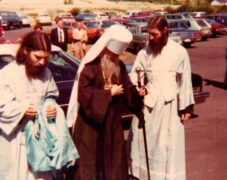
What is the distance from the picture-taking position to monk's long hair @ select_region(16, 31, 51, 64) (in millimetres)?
3979

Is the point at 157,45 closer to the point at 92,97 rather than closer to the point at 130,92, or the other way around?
the point at 130,92

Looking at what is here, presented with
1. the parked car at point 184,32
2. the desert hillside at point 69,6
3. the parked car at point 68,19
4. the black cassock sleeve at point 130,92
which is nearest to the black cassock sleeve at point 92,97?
the black cassock sleeve at point 130,92

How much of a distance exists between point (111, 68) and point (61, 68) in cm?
309

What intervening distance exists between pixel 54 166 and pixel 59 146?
161 mm

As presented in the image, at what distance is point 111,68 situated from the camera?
471 centimetres

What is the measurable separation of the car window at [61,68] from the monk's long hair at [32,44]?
131 inches

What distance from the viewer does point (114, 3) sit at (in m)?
93.6

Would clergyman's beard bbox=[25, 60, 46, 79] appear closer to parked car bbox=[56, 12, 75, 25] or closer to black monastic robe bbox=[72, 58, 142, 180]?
black monastic robe bbox=[72, 58, 142, 180]

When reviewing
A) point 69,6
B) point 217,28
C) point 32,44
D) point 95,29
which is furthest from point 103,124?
point 69,6

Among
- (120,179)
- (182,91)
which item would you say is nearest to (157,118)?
(182,91)

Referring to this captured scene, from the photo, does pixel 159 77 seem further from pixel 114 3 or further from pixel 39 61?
pixel 114 3

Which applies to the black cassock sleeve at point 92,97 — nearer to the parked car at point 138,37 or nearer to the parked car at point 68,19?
the parked car at point 138,37

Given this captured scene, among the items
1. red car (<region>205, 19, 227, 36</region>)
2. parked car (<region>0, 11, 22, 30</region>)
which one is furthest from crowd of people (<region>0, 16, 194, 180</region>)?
parked car (<region>0, 11, 22, 30</region>)

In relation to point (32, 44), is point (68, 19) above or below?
below
